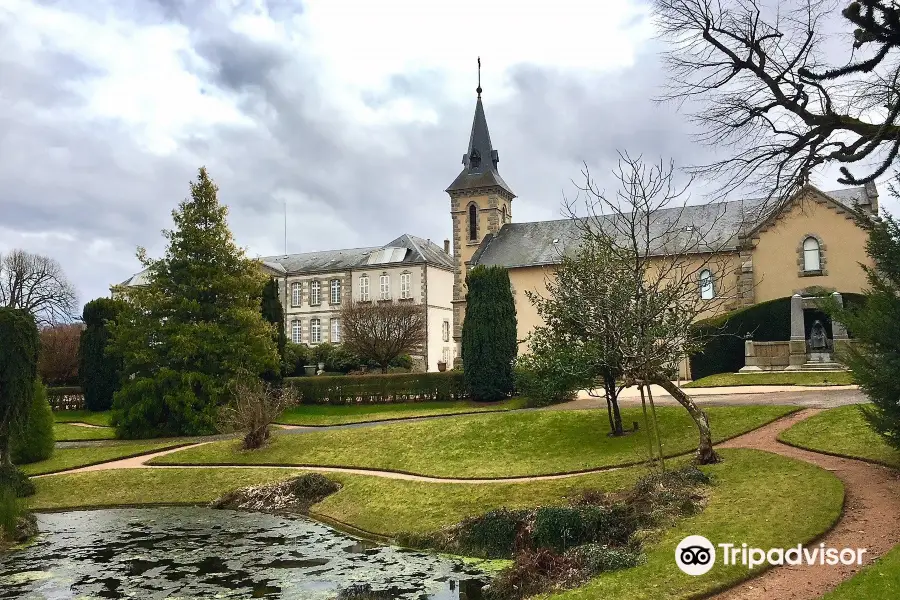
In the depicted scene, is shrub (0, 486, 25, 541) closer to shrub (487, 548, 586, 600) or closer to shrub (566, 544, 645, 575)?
shrub (487, 548, 586, 600)

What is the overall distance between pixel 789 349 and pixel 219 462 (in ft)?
70.5

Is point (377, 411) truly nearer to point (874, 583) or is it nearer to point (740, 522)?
point (740, 522)

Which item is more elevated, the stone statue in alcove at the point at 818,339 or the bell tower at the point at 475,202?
the bell tower at the point at 475,202

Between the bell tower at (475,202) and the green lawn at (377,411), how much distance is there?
1206 cm

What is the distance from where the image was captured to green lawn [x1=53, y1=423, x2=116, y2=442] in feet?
93.6

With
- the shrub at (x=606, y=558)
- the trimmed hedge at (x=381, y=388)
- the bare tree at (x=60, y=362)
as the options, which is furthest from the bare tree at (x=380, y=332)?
the shrub at (x=606, y=558)

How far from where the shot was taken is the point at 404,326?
42.6 metres

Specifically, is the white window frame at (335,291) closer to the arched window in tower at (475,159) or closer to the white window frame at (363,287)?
the white window frame at (363,287)

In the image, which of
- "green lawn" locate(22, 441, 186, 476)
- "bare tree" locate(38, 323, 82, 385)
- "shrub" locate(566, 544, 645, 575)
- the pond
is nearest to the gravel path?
"shrub" locate(566, 544, 645, 575)

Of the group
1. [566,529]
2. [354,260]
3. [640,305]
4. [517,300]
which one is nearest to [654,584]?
[566,529]

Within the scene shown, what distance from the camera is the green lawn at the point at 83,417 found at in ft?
110

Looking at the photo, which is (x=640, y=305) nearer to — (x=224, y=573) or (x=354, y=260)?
(x=224, y=573)

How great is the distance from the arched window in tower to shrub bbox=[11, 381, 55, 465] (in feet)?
98.2

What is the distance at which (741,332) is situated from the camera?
29.8m
